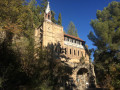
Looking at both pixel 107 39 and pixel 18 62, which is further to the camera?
pixel 107 39

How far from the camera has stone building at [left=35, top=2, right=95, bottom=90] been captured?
1937cm

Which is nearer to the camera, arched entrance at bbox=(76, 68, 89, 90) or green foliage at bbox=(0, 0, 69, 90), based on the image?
green foliage at bbox=(0, 0, 69, 90)

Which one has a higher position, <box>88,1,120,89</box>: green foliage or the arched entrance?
<box>88,1,120,89</box>: green foliage

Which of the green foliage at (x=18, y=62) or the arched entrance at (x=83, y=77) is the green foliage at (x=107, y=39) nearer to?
the arched entrance at (x=83, y=77)

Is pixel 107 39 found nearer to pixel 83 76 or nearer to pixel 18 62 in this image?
pixel 83 76

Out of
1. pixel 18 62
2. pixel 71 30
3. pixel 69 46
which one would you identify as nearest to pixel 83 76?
pixel 69 46

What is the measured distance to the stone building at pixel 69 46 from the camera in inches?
762

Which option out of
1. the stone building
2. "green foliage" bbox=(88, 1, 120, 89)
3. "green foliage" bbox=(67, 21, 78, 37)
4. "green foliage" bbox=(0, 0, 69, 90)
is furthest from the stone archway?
"green foliage" bbox=(67, 21, 78, 37)

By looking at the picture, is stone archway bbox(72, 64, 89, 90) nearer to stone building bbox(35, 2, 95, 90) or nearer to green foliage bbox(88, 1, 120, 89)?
stone building bbox(35, 2, 95, 90)

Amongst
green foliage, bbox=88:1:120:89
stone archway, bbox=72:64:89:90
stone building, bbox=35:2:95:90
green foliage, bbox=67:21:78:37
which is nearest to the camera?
green foliage, bbox=88:1:120:89

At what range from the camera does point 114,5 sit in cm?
2105

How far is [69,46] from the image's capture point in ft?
83.0

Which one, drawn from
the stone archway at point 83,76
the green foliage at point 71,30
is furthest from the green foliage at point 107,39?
the green foliage at point 71,30

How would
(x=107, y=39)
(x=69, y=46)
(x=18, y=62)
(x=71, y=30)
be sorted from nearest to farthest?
(x=18, y=62) < (x=107, y=39) < (x=69, y=46) < (x=71, y=30)
